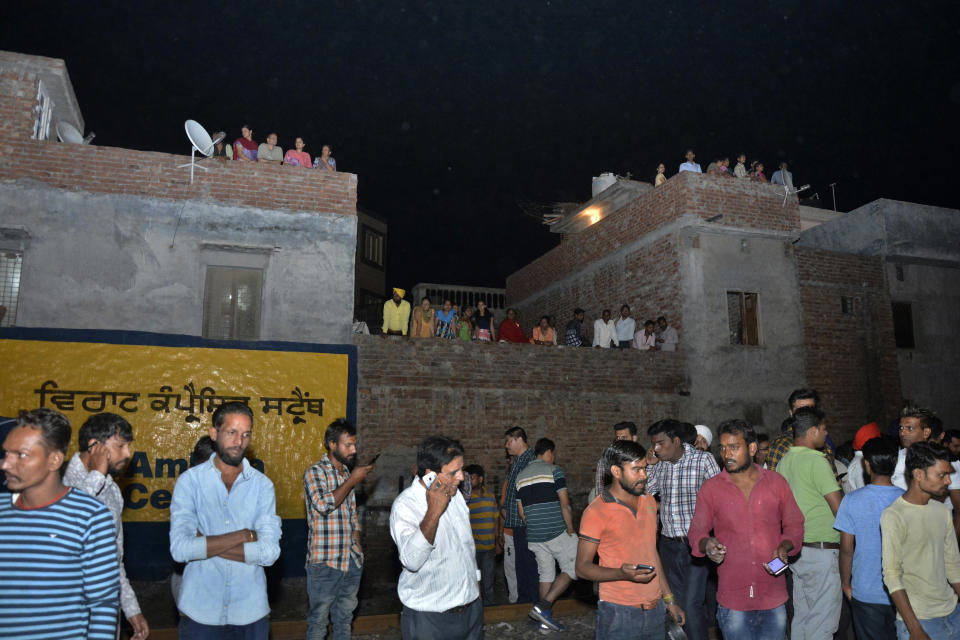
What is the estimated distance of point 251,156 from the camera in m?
12.7

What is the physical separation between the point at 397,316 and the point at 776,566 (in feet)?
34.4

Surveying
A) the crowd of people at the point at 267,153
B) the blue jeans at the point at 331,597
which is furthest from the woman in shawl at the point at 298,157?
the blue jeans at the point at 331,597

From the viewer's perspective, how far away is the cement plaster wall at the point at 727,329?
14086 millimetres

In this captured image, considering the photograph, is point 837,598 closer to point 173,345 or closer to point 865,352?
point 173,345

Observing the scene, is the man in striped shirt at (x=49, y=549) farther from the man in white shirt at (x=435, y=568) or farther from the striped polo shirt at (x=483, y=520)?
the striped polo shirt at (x=483, y=520)

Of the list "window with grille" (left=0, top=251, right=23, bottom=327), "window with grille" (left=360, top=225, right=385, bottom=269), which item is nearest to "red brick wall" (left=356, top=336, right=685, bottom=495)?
"window with grille" (left=0, top=251, right=23, bottom=327)

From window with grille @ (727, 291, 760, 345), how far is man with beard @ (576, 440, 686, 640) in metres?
11.5

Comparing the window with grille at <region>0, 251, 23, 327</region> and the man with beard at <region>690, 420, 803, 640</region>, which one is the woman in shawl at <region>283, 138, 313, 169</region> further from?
the man with beard at <region>690, 420, 803, 640</region>

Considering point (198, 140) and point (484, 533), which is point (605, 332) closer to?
point (484, 533)

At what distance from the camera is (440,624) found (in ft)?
12.3

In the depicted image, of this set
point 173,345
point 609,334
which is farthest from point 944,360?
point 173,345

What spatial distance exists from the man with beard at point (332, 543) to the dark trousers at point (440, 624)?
1489 millimetres

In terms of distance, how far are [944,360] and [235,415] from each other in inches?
706

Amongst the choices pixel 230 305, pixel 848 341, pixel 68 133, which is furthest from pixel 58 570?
pixel 848 341
